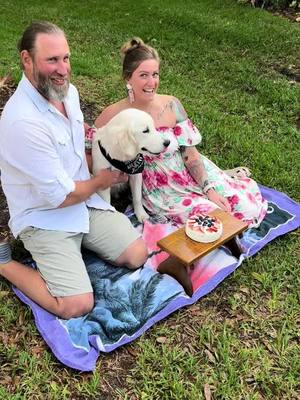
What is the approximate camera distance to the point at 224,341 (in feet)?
9.64

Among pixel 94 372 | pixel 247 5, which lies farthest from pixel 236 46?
pixel 94 372

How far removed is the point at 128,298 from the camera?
3193 millimetres

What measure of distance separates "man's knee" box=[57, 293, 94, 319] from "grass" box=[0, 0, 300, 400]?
0.71ft

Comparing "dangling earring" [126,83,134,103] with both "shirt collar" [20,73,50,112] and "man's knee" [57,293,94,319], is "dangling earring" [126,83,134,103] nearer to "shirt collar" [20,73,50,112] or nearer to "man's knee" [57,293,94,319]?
"shirt collar" [20,73,50,112]

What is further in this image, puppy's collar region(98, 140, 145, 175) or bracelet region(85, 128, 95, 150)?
bracelet region(85, 128, 95, 150)

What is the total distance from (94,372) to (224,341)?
0.79 m

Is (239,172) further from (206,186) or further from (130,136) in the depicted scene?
(130,136)

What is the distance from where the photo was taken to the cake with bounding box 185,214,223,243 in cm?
318

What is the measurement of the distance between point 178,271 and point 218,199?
83 cm

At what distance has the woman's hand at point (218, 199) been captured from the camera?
380 cm

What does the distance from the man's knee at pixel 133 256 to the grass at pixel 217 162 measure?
478mm

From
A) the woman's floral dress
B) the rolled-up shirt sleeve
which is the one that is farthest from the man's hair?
the woman's floral dress

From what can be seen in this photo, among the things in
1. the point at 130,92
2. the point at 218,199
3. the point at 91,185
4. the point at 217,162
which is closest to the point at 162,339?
the point at 91,185

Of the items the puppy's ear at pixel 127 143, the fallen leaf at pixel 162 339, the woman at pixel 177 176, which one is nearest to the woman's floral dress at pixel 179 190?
the woman at pixel 177 176
